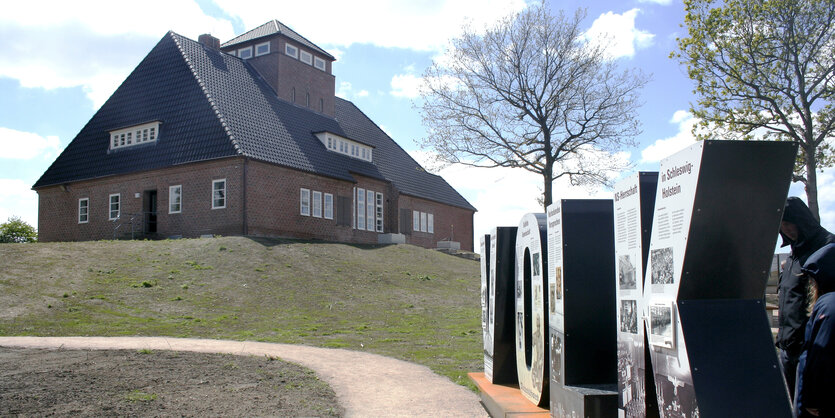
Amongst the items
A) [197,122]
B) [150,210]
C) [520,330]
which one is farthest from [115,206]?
[520,330]

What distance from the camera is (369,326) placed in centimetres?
1767

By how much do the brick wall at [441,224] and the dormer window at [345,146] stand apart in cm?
342

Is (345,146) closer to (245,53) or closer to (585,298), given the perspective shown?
(245,53)

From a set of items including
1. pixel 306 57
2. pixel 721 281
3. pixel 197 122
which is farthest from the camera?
pixel 306 57

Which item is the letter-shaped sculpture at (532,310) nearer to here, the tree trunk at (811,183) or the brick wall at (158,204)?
the tree trunk at (811,183)

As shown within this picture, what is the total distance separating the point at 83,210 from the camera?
35344 millimetres

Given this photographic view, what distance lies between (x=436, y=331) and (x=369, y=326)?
6.12ft

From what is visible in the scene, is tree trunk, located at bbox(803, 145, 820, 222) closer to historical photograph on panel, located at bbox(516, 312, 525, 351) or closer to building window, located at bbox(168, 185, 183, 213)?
historical photograph on panel, located at bbox(516, 312, 525, 351)

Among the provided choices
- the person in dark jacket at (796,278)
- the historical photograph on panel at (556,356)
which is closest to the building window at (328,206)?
the historical photograph on panel at (556,356)

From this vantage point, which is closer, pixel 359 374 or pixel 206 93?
pixel 359 374

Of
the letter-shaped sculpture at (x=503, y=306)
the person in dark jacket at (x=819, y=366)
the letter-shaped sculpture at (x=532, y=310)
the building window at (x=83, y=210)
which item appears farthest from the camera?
the building window at (x=83, y=210)

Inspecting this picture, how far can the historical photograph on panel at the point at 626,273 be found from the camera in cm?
532

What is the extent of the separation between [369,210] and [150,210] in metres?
12.0

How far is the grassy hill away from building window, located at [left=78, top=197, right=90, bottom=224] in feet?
30.8
